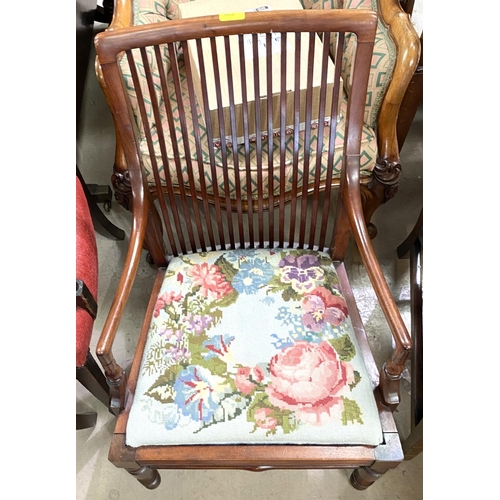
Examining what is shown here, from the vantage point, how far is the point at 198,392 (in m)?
0.84

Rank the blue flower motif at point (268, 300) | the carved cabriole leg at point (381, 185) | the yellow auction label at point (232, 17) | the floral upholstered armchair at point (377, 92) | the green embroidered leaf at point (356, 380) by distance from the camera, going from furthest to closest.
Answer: the carved cabriole leg at point (381, 185) → the floral upholstered armchair at point (377, 92) → the blue flower motif at point (268, 300) → the green embroidered leaf at point (356, 380) → the yellow auction label at point (232, 17)

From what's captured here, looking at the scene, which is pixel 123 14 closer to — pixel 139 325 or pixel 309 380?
pixel 139 325

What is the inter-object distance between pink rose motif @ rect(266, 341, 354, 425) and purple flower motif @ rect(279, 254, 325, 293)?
0.13 metres

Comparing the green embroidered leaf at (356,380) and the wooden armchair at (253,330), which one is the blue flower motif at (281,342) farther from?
the green embroidered leaf at (356,380)

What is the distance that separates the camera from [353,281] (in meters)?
1.52

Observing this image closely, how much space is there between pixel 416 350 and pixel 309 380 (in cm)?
50

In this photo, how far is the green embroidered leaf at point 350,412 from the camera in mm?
804

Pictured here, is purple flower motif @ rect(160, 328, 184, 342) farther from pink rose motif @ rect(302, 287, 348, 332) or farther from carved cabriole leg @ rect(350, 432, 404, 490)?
carved cabriole leg @ rect(350, 432, 404, 490)

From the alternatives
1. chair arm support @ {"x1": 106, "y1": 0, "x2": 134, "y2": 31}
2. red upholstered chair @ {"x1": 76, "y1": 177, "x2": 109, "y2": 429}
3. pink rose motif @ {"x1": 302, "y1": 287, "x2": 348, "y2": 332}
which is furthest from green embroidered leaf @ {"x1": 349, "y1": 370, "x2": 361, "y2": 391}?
chair arm support @ {"x1": 106, "y1": 0, "x2": 134, "y2": 31}

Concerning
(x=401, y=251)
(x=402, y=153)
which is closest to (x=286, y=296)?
(x=401, y=251)

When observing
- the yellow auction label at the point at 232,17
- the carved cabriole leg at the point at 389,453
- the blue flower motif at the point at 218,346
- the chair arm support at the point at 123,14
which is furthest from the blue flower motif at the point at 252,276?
the chair arm support at the point at 123,14

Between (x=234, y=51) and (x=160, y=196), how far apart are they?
0.40m

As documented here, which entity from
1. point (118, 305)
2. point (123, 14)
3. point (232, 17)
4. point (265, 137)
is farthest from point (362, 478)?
point (123, 14)

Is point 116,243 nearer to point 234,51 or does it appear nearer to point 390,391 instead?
point 234,51
